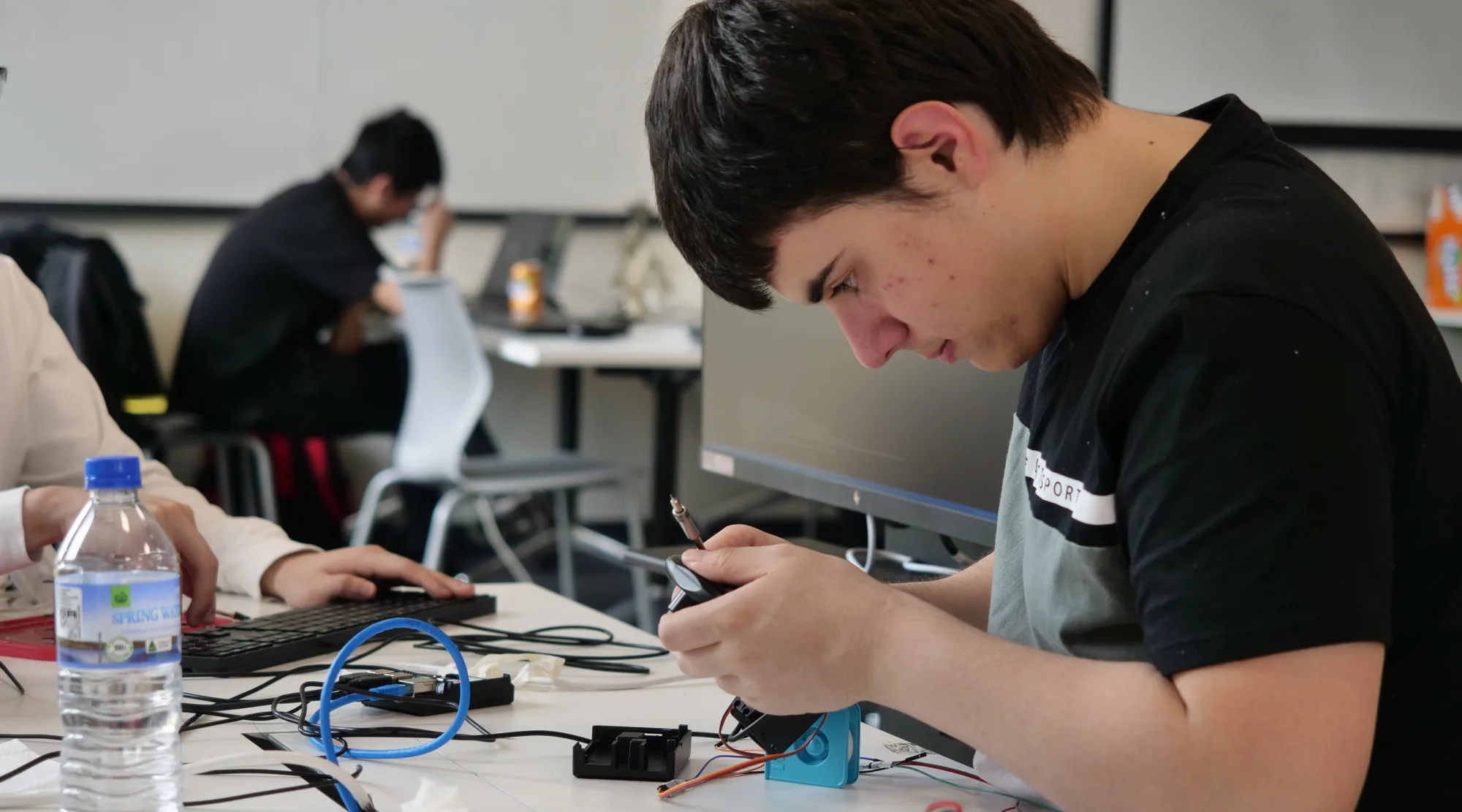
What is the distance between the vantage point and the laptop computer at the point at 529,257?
4.15 metres

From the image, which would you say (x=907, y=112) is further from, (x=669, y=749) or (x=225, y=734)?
(x=225, y=734)

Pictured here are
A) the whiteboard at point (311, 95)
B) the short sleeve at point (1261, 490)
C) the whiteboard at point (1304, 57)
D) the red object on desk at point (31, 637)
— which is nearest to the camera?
the short sleeve at point (1261, 490)

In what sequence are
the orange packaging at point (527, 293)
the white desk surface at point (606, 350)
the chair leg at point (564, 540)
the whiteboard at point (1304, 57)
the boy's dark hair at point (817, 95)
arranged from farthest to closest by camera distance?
the whiteboard at point (1304, 57), the orange packaging at point (527, 293), the chair leg at point (564, 540), the white desk surface at point (606, 350), the boy's dark hair at point (817, 95)

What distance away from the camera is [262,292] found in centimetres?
379

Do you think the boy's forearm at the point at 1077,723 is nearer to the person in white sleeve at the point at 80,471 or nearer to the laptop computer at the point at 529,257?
the person in white sleeve at the point at 80,471

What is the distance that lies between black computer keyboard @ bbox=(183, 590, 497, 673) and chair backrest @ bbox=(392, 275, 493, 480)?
1904 millimetres

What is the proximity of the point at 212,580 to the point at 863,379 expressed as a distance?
0.65 m

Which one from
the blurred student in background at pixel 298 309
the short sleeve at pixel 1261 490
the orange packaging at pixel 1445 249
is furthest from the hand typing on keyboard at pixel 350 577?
the orange packaging at pixel 1445 249

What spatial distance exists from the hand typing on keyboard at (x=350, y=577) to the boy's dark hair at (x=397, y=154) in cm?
261

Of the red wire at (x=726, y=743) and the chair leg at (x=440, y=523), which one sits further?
the chair leg at (x=440, y=523)

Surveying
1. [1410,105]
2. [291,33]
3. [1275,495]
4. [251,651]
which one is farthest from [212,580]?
[1410,105]

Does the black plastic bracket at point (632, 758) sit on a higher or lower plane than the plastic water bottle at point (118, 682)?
lower

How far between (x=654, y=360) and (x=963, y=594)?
2291 millimetres

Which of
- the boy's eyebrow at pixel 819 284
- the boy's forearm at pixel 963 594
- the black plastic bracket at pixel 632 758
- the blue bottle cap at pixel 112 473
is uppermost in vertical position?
the boy's eyebrow at pixel 819 284
